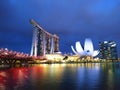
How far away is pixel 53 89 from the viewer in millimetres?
23984

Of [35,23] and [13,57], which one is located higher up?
[35,23]

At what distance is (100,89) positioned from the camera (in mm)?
23859

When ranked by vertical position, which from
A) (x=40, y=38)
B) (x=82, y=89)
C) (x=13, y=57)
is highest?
(x=40, y=38)

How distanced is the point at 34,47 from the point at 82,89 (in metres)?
148

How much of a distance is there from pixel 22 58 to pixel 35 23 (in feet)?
119

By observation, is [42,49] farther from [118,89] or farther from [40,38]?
[118,89]

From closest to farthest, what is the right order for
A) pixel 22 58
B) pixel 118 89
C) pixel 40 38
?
1. pixel 118 89
2. pixel 22 58
3. pixel 40 38

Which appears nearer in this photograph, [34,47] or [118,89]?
[118,89]

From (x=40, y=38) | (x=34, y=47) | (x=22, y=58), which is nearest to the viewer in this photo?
(x=22, y=58)

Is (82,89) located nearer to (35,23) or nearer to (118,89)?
(118,89)

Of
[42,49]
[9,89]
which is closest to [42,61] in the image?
[42,49]

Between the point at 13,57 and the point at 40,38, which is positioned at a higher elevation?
the point at 40,38

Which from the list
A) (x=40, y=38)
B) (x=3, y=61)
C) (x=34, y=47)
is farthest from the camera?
(x=40, y=38)

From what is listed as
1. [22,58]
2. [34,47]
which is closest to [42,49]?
[34,47]
